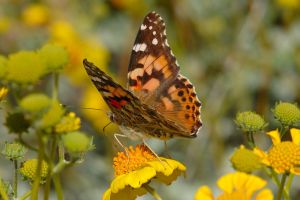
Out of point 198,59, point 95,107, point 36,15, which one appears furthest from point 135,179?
point 36,15

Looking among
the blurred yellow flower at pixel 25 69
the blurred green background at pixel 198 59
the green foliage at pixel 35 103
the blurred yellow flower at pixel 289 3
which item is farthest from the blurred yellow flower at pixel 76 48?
the green foliage at pixel 35 103

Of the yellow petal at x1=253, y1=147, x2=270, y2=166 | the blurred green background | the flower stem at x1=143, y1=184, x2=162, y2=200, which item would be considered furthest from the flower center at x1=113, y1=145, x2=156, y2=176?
the blurred green background

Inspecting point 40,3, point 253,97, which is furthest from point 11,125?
point 40,3

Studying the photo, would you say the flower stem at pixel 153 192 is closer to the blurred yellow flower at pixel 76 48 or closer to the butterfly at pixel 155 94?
the butterfly at pixel 155 94

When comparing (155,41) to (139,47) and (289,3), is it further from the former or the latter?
(289,3)

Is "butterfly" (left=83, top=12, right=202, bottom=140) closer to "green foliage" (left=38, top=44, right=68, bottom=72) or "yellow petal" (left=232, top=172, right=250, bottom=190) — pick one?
"green foliage" (left=38, top=44, right=68, bottom=72)

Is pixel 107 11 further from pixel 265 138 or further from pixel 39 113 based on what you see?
pixel 39 113
